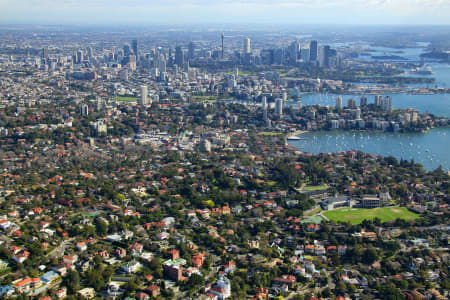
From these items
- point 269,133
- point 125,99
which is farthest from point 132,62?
point 269,133

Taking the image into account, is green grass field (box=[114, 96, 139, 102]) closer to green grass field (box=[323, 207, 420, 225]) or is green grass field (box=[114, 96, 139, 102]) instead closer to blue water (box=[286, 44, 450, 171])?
blue water (box=[286, 44, 450, 171])

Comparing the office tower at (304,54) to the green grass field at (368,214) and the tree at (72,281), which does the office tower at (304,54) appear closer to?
the green grass field at (368,214)

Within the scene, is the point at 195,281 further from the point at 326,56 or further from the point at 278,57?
the point at 278,57

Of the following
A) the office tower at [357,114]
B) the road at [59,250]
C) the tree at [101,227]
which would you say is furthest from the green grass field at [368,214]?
the office tower at [357,114]

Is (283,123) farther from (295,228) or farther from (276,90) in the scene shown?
(295,228)

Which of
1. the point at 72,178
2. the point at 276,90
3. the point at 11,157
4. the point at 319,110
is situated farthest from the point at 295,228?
the point at 276,90

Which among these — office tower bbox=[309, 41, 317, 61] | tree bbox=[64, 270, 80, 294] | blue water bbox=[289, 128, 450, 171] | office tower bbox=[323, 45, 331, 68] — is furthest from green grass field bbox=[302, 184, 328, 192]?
office tower bbox=[309, 41, 317, 61]
